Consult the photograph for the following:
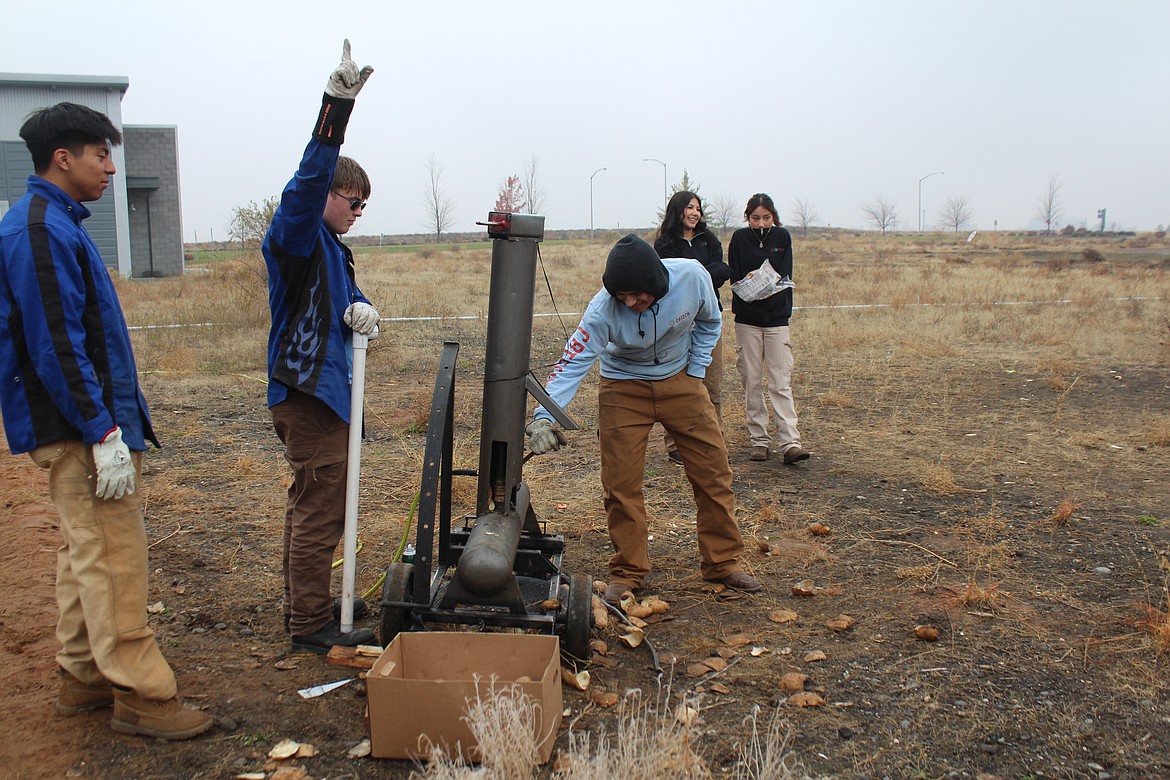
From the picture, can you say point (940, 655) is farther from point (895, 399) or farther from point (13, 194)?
point (13, 194)

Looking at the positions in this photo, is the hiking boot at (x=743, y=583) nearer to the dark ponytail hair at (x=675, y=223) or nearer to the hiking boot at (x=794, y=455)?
the hiking boot at (x=794, y=455)

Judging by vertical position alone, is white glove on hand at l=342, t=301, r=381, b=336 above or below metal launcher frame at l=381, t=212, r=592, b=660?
above

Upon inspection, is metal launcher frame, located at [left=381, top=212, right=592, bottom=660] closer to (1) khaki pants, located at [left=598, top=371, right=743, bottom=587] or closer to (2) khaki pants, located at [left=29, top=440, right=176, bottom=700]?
(1) khaki pants, located at [left=598, top=371, right=743, bottom=587]

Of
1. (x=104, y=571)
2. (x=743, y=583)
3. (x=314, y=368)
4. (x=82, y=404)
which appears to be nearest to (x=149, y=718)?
(x=104, y=571)

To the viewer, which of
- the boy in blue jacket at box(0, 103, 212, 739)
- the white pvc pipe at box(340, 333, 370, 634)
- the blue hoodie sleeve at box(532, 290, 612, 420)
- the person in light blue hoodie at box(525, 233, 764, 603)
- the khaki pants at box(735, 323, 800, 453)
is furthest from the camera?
the khaki pants at box(735, 323, 800, 453)

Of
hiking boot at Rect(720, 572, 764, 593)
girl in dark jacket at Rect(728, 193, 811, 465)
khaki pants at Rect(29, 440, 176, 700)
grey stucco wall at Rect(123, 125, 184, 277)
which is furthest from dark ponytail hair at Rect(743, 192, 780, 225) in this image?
grey stucco wall at Rect(123, 125, 184, 277)

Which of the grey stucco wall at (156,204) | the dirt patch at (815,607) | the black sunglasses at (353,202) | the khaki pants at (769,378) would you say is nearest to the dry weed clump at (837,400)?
the dirt patch at (815,607)

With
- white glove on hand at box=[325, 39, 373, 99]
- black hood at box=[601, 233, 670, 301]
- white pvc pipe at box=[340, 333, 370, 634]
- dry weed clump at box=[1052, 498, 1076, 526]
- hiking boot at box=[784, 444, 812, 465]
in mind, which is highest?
white glove on hand at box=[325, 39, 373, 99]

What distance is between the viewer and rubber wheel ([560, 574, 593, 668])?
383cm

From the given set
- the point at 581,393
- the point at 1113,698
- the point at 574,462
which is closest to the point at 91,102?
the point at 581,393

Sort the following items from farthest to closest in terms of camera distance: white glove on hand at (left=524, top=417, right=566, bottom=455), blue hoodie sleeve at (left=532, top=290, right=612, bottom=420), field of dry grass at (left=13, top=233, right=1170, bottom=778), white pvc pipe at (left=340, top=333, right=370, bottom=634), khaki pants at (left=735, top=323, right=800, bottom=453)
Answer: khaki pants at (left=735, top=323, right=800, bottom=453) < blue hoodie sleeve at (left=532, top=290, right=612, bottom=420) < white glove on hand at (left=524, top=417, right=566, bottom=455) < white pvc pipe at (left=340, top=333, right=370, bottom=634) < field of dry grass at (left=13, top=233, right=1170, bottom=778)

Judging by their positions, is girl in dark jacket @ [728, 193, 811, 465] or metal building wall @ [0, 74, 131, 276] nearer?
girl in dark jacket @ [728, 193, 811, 465]

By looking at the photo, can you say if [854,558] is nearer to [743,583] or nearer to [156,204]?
[743,583]

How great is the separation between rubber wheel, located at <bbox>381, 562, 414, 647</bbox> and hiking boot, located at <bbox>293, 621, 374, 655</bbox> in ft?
0.46
